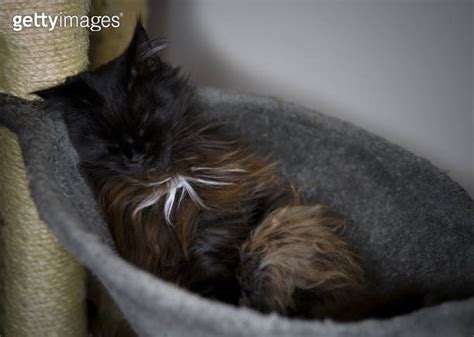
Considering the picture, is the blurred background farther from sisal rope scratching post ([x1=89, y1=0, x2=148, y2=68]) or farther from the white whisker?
the white whisker

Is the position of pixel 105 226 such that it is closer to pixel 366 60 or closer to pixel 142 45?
pixel 142 45

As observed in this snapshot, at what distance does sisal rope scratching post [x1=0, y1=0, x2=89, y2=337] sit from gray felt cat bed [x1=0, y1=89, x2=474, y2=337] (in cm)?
20

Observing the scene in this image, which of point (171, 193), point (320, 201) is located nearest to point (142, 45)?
point (171, 193)

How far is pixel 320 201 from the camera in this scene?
1571mm

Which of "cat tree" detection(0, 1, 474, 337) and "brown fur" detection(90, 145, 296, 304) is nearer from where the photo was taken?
"cat tree" detection(0, 1, 474, 337)

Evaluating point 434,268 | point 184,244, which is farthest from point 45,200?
point 434,268

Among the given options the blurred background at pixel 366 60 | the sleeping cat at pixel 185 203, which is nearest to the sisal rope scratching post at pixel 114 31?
the blurred background at pixel 366 60

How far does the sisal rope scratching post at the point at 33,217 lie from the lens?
1.27 m

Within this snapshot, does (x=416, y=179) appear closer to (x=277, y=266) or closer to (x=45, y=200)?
(x=277, y=266)

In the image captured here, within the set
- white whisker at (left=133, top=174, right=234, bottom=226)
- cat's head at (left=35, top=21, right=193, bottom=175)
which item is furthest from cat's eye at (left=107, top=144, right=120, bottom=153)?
white whisker at (left=133, top=174, right=234, bottom=226)

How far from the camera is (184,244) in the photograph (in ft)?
3.90

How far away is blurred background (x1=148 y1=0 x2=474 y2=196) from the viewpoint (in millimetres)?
1527

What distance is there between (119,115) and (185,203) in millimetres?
247

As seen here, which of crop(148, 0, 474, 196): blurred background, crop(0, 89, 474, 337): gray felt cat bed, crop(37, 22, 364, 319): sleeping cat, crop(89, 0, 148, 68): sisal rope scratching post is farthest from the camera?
crop(89, 0, 148, 68): sisal rope scratching post
